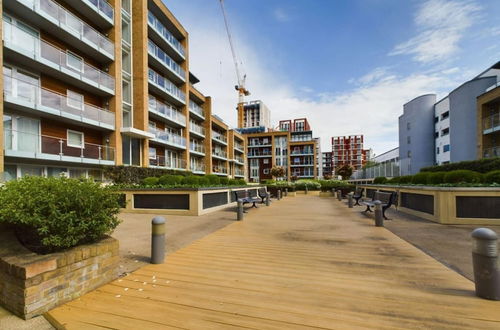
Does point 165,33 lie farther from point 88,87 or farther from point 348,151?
point 348,151

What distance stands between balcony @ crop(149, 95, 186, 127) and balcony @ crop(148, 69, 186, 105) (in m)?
1.20

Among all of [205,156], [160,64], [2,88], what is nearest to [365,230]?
[2,88]

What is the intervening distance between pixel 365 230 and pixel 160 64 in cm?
2491

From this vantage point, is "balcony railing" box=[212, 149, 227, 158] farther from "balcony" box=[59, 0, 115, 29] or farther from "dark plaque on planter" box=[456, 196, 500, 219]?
"dark plaque on planter" box=[456, 196, 500, 219]

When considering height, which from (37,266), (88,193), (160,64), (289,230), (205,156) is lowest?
(289,230)

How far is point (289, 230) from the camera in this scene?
7.69 m

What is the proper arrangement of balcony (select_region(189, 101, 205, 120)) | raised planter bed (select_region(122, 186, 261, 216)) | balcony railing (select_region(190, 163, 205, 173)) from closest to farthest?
1. raised planter bed (select_region(122, 186, 261, 216))
2. balcony railing (select_region(190, 163, 205, 173))
3. balcony (select_region(189, 101, 205, 120))

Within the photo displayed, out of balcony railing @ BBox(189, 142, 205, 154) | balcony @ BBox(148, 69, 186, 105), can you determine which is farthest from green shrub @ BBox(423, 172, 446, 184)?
balcony railing @ BBox(189, 142, 205, 154)

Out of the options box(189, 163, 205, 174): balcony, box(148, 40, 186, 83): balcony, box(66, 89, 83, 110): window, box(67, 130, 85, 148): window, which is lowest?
box(189, 163, 205, 174): balcony

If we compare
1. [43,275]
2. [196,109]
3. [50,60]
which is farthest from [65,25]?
[196,109]

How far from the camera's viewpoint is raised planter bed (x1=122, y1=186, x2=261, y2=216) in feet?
35.5

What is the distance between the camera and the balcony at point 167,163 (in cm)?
2268

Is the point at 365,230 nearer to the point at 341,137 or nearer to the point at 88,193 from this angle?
the point at 88,193

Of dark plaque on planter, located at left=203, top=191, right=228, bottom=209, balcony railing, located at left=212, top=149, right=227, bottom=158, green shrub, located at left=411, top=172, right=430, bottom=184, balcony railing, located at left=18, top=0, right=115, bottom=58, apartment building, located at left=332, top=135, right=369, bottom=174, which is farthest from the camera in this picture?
apartment building, located at left=332, top=135, right=369, bottom=174
